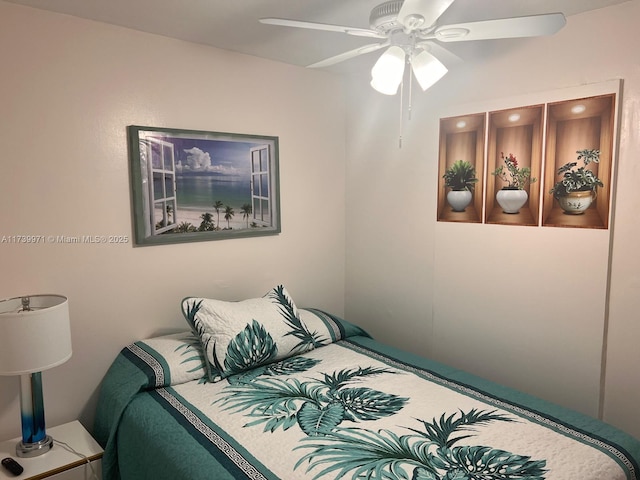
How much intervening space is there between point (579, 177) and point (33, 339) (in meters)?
2.58

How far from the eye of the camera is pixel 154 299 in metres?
2.54

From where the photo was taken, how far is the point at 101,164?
7.57ft

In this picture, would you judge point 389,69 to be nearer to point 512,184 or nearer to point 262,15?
point 262,15

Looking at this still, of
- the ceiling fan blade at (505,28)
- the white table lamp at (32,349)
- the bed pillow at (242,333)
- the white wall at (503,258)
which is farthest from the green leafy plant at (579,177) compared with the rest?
the white table lamp at (32,349)

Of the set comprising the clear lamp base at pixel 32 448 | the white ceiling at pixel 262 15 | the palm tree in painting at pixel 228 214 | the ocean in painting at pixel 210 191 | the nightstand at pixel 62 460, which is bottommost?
the nightstand at pixel 62 460

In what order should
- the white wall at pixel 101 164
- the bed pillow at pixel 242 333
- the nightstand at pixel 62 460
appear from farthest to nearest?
the bed pillow at pixel 242 333 < the white wall at pixel 101 164 < the nightstand at pixel 62 460

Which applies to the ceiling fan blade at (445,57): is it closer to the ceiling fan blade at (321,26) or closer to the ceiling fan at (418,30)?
the ceiling fan at (418,30)

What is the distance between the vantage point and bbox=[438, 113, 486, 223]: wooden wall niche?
2.59 meters

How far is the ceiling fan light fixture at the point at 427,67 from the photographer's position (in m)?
1.78

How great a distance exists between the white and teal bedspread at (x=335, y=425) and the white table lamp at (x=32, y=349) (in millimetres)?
302

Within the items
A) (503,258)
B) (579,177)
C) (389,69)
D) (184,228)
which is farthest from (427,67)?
(184,228)

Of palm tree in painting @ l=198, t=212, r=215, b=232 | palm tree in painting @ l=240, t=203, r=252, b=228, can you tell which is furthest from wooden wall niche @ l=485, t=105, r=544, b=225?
palm tree in painting @ l=198, t=212, r=215, b=232

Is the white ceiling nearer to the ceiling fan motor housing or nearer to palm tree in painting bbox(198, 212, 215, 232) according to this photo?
the ceiling fan motor housing

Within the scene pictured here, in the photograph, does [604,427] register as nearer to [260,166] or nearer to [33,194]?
[260,166]
